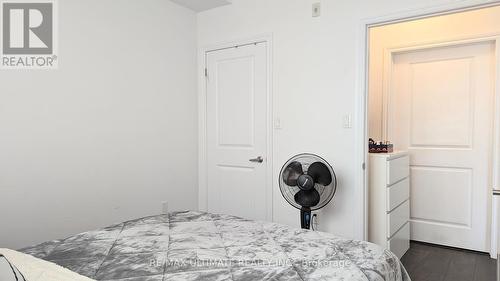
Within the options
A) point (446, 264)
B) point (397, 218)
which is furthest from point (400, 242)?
point (446, 264)

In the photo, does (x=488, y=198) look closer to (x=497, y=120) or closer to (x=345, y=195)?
(x=497, y=120)

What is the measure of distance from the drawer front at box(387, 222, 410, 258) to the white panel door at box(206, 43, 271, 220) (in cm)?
112

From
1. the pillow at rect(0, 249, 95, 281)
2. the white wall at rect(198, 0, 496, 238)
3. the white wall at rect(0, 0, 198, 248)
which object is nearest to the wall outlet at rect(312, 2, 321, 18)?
the white wall at rect(198, 0, 496, 238)

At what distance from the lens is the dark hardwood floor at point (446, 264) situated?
8.98 ft

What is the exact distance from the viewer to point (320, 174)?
2.54 m

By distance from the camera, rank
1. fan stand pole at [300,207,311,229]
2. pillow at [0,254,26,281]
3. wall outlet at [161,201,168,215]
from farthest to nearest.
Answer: wall outlet at [161,201,168,215] → fan stand pole at [300,207,311,229] → pillow at [0,254,26,281]

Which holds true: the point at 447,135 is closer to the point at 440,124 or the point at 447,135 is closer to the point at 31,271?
the point at 440,124

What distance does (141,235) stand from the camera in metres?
1.71

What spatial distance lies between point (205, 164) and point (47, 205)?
1568mm

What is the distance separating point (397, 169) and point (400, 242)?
0.67m

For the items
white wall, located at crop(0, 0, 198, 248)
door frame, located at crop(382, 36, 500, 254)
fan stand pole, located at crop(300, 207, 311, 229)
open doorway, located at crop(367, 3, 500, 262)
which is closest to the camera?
white wall, located at crop(0, 0, 198, 248)

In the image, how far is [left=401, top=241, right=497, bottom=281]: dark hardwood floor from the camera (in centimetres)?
274

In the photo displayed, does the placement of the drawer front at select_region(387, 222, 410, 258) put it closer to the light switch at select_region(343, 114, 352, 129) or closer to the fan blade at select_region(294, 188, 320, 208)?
the fan blade at select_region(294, 188, 320, 208)

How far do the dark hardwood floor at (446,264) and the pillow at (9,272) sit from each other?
2.64m
